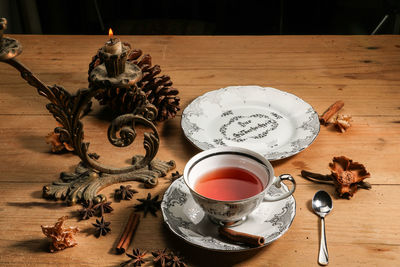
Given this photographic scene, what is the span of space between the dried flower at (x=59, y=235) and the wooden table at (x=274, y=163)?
0.01 m

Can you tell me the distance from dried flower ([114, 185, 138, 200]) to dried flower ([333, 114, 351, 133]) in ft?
1.65

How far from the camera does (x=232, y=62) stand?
1371 mm

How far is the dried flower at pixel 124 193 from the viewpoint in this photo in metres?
0.88

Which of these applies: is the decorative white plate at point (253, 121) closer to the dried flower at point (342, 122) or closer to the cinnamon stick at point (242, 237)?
the dried flower at point (342, 122)

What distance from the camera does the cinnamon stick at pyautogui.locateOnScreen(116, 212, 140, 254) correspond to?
76 centimetres

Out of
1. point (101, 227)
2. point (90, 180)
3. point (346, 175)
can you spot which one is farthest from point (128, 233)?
point (346, 175)

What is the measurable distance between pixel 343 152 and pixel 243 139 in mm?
223

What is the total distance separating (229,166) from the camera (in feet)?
2.73

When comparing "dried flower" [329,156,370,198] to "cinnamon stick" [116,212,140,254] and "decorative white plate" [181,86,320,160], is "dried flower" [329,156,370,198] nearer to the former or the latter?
"decorative white plate" [181,86,320,160]
